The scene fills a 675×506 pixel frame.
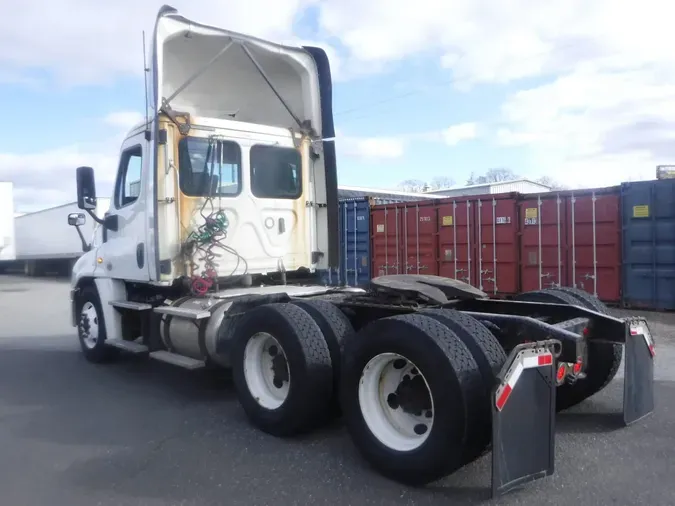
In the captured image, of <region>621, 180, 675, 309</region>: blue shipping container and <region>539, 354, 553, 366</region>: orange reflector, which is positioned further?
<region>621, 180, 675, 309</region>: blue shipping container

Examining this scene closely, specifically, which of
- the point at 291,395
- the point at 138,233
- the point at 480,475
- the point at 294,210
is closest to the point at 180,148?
the point at 138,233

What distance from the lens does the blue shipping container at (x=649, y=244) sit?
11.2 metres

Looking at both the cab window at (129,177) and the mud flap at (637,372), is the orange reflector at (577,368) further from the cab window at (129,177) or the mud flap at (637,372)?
the cab window at (129,177)

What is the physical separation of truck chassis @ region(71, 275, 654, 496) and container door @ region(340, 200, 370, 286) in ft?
31.7

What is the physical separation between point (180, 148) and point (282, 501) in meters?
4.13

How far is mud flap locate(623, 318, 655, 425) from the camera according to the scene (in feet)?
15.2

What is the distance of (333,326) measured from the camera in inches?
200

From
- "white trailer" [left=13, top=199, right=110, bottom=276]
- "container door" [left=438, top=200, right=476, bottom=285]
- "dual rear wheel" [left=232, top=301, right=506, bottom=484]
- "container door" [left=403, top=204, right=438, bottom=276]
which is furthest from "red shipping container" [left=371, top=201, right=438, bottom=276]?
"white trailer" [left=13, top=199, right=110, bottom=276]

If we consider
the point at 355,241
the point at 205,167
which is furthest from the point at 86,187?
the point at 355,241

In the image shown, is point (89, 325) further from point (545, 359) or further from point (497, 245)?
point (497, 245)

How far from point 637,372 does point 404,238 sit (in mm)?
10748

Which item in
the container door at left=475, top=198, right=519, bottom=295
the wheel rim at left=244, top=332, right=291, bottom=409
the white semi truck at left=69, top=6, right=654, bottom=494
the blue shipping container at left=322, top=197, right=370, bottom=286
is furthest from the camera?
the blue shipping container at left=322, top=197, right=370, bottom=286

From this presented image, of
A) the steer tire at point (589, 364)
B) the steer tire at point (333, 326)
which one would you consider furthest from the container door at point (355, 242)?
the steer tire at point (333, 326)

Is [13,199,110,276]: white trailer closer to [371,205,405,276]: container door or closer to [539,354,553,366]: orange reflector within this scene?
[371,205,405,276]: container door
